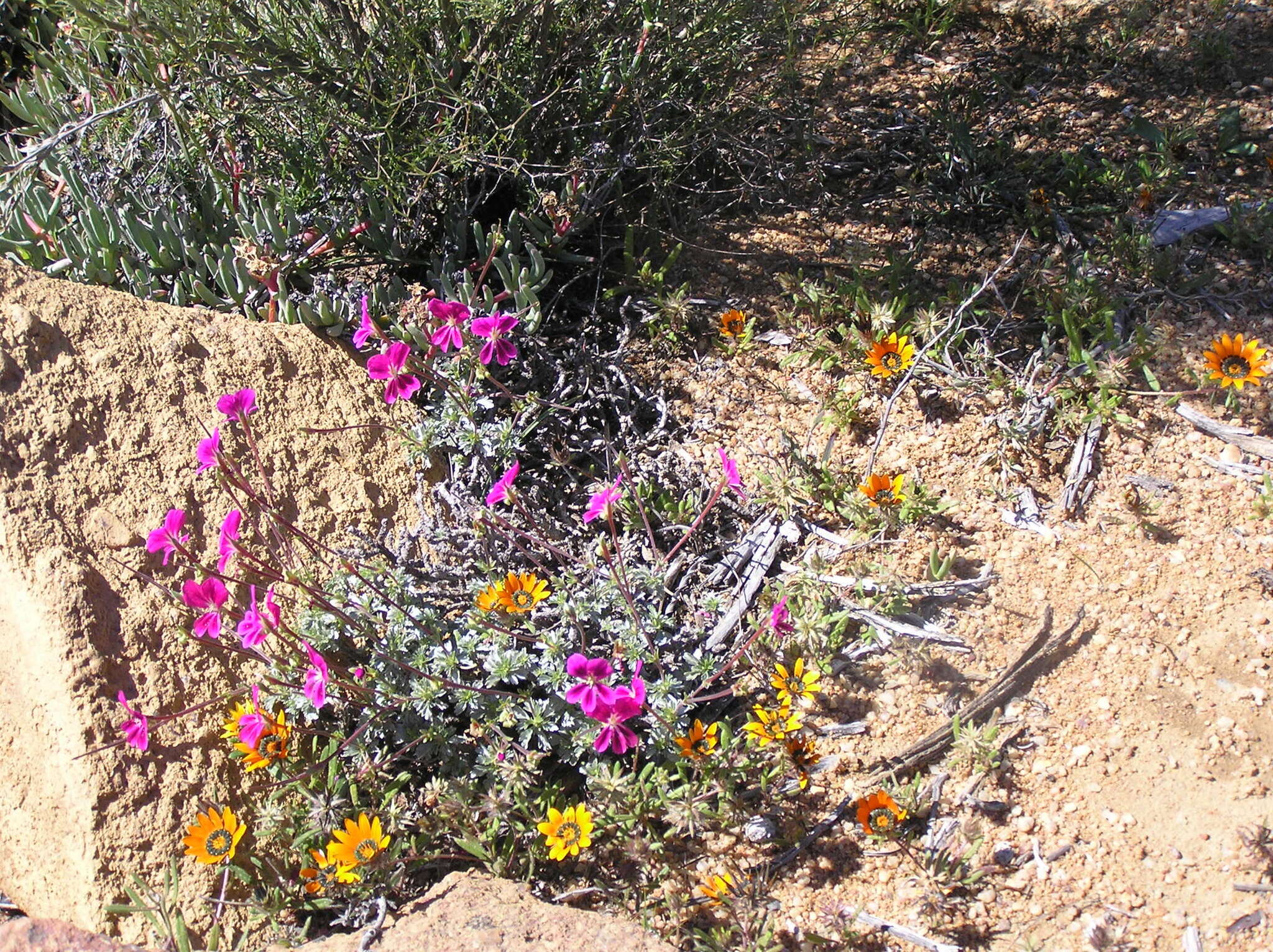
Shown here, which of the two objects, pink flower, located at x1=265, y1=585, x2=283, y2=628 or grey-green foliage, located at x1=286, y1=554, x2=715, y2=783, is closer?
pink flower, located at x1=265, y1=585, x2=283, y2=628

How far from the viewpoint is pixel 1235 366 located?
2732mm

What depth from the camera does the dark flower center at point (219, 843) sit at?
2164 millimetres

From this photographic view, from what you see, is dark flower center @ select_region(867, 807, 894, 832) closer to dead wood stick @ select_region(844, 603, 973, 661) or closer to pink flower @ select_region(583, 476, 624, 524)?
dead wood stick @ select_region(844, 603, 973, 661)

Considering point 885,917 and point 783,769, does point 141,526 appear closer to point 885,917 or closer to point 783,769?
point 783,769

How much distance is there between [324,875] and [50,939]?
53 cm

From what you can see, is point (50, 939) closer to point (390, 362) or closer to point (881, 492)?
point (390, 362)

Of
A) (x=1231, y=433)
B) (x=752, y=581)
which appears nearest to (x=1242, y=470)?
(x=1231, y=433)

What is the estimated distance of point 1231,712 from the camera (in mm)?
2287

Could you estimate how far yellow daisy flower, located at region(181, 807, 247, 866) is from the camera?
2160mm

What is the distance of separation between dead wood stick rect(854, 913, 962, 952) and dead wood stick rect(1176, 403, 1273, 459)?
1608 mm

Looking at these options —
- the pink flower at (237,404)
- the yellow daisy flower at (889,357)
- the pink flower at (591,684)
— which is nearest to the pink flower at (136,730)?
the pink flower at (237,404)

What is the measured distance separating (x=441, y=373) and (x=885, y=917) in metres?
1.84

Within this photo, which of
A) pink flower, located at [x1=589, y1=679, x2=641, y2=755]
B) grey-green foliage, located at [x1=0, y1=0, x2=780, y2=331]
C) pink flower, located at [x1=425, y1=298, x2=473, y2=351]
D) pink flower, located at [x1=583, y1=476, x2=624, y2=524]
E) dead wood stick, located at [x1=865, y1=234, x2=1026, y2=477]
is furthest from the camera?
grey-green foliage, located at [x1=0, y1=0, x2=780, y2=331]

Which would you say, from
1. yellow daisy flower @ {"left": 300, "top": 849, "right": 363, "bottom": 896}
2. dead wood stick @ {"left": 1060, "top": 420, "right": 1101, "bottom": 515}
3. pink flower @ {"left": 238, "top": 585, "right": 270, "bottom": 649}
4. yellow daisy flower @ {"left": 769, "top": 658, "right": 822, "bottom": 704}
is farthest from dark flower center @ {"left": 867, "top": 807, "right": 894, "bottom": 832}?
pink flower @ {"left": 238, "top": 585, "right": 270, "bottom": 649}
